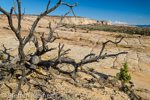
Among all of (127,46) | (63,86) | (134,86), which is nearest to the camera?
(63,86)

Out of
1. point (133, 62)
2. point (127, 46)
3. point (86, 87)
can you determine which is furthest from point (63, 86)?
point (127, 46)

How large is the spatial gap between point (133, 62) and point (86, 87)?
22.0 ft

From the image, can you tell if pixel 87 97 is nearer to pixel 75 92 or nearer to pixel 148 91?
pixel 75 92

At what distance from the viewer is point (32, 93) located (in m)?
3.73

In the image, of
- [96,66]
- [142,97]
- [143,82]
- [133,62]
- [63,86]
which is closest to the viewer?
[63,86]

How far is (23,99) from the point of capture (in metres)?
3.39

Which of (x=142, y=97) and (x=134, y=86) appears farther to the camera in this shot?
(x=134, y=86)

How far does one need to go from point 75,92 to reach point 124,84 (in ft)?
12.4

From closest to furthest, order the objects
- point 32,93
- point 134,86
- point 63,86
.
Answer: point 32,93 < point 63,86 < point 134,86

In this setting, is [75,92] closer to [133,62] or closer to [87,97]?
[87,97]

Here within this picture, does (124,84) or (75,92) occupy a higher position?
(75,92)

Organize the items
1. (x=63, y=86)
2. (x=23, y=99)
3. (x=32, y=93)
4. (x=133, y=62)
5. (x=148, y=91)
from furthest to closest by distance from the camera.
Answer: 1. (x=133, y=62)
2. (x=148, y=91)
3. (x=63, y=86)
4. (x=32, y=93)
5. (x=23, y=99)

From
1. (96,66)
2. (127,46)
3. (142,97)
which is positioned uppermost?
(127,46)

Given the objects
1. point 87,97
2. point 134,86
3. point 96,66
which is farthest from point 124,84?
point 87,97
